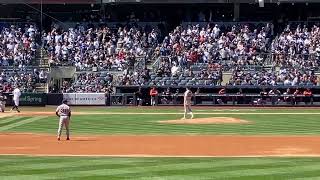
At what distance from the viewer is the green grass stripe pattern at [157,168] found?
47.4ft

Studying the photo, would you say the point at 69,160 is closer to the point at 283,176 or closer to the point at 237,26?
the point at 283,176

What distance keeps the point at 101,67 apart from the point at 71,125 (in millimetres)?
19708

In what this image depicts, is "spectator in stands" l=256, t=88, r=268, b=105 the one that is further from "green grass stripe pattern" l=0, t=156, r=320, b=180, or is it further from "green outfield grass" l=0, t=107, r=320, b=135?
"green grass stripe pattern" l=0, t=156, r=320, b=180

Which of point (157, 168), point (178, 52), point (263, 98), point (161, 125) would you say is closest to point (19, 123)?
point (161, 125)

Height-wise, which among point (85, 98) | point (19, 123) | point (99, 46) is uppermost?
point (99, 46)

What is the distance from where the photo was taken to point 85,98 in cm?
4800

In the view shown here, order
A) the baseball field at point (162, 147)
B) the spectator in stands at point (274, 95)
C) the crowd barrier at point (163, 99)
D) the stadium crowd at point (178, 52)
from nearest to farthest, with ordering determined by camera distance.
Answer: the baseball field at point (162, 147) → the spectator in stands at point (274, 95) → the crowd barrier at point (163, 99) → the stadium crowd at point (178, 52)

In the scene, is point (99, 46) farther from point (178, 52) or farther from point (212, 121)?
point (212, 121)

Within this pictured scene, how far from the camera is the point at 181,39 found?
51.8 meters

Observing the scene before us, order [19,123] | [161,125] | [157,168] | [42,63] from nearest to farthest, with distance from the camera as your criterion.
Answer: [157,168]
[161,125]
[19,123]
[42,63]

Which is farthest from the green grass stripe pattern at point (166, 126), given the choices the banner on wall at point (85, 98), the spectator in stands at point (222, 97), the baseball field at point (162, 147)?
the banner on wall at point (85, 98)

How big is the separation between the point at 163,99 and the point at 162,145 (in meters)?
24.4

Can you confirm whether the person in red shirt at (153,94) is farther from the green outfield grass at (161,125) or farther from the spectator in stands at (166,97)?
the green outfield grass at (161,125)

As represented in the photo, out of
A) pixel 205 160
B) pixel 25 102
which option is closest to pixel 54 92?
pixel 25 102
